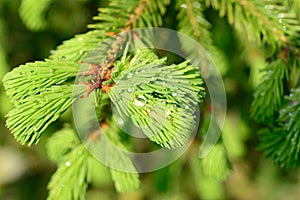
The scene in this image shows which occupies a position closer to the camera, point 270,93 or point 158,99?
point 158,99

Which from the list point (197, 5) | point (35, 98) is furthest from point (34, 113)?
point (197, 5)

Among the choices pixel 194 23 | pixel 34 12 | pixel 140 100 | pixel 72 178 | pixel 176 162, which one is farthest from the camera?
pixel 176 162

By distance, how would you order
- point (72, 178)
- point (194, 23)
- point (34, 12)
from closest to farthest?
point (72, 178) → point (194, 23) → point (34, 12)

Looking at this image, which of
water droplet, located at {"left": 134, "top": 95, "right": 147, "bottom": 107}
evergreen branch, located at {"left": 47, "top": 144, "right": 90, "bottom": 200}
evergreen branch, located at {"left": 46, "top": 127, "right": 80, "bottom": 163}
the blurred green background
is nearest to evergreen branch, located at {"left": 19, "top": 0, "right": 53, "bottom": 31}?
the blurred green background

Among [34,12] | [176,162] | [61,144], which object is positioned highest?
[34,12]

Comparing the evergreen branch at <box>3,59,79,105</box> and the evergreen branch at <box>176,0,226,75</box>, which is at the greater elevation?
the evergreen branch at <box>3,59,79,105</box>

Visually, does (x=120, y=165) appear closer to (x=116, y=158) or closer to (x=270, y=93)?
(x=116, y=158)

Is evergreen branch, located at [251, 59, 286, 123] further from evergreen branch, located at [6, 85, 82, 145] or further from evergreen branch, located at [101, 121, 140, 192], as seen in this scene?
evergreen branch, located at [6, 85, 82, 145]
